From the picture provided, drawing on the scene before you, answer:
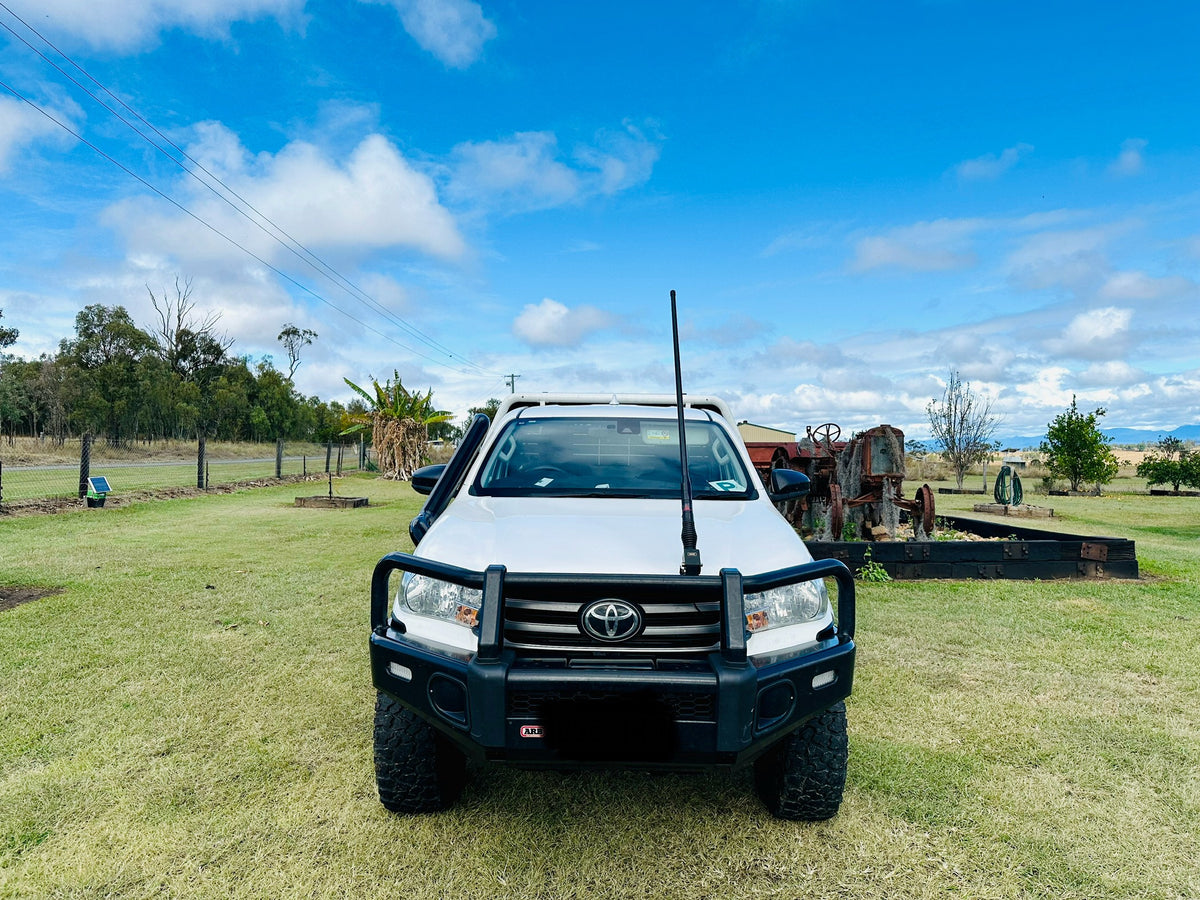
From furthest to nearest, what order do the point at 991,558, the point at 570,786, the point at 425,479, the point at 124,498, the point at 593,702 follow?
the point at 124,498, the point at 991,558, the point at 425,479, the point at 570,786, the point at 593,702

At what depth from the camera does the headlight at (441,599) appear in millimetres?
2314

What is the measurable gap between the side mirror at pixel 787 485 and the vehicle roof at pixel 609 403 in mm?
488

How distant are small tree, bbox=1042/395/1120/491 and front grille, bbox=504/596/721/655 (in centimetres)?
2415

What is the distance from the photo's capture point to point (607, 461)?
355cm

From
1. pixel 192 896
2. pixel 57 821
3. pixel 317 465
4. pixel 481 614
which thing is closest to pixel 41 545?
pixel 57 821

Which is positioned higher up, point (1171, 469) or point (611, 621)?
point (1171, 469)

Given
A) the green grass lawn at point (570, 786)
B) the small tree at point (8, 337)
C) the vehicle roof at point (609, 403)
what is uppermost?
the small tree at point (8, 337)

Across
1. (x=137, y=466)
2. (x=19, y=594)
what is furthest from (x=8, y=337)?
(x=19, y=594)

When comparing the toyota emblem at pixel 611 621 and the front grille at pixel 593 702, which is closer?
the front grille at pixel 593 702

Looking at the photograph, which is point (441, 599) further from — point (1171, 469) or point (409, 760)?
point (1171, 469)

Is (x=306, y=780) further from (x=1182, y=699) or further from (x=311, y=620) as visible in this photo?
(x=1182, y=699)

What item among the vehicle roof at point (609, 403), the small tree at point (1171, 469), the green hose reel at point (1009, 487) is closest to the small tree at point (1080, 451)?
the small tree at point (1171, 469)

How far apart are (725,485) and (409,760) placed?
184 cm

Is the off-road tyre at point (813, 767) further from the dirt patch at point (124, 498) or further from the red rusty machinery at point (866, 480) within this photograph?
the dirt patch at point (124, 498)
